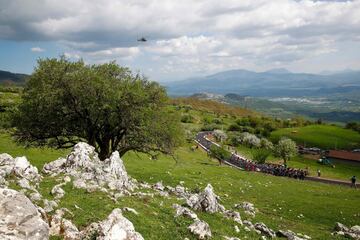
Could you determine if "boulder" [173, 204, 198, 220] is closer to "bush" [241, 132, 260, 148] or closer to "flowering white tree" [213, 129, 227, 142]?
"bush" [241, 132, 260, 148]

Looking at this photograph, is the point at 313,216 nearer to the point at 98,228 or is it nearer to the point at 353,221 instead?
the point at 353,221

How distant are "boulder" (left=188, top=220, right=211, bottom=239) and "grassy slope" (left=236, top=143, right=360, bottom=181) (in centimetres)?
9756

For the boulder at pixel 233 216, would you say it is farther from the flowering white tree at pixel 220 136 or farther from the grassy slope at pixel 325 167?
the flowering white tree at pixel 220 136

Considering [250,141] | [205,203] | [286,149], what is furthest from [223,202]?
[250,141]

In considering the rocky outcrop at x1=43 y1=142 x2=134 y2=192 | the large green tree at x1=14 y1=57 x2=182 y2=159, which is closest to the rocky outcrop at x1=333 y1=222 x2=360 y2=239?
the rocky outcrop at x1=43 y1=142 x2=134 y2=192

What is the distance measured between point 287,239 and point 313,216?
17440 mm

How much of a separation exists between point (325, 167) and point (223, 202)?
104 m

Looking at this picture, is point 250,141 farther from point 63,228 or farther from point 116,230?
point 116,230

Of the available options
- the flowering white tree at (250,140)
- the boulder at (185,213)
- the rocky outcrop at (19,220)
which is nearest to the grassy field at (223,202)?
the boulder at (185,213)

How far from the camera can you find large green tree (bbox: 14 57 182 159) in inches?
1688

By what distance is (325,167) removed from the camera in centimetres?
13412

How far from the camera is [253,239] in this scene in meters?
24.4

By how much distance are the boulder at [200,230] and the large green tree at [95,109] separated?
22805 millimetres

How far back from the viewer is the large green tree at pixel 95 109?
42875 mm
